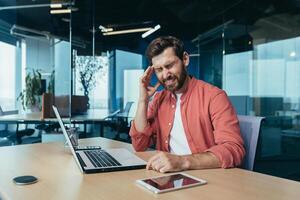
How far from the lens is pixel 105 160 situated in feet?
4.08

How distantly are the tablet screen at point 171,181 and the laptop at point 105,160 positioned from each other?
20 centimetres

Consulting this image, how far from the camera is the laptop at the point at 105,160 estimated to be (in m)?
1.11

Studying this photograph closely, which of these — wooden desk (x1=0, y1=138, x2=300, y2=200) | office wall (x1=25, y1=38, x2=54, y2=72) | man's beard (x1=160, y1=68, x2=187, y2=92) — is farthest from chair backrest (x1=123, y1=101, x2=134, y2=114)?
wooden desk (x1=0, y1=138, x2=300, y2=200)

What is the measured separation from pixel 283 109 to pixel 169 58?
326 centimetres

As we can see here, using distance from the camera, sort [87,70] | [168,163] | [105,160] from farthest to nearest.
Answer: [87,70], [105,160], [168,163]

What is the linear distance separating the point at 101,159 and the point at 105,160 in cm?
3

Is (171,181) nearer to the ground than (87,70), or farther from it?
nearer to the ground

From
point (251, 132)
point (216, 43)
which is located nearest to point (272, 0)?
point (216, 43)

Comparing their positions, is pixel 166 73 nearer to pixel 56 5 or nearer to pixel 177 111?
pixel 177 111

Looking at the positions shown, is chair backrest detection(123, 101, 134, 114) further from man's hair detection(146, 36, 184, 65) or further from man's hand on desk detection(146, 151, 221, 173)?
man's hand on desk detection(146, 151, 221, 173)

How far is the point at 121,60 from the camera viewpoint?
506 cm

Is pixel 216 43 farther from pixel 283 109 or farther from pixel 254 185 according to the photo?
pixel 254 185

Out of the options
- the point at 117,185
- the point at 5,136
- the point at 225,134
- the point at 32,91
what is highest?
the point at 32,91

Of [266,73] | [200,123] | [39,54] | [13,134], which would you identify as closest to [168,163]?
[200,123]
